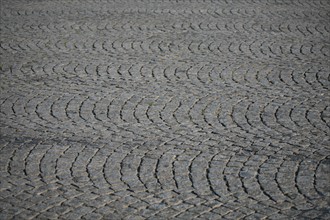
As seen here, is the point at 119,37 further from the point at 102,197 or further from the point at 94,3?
the point at 102,197

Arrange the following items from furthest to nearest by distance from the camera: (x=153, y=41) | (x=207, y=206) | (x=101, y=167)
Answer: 1. (x=153, y=41)
2. (x=101, y=167)
3. (x=207, y=206)

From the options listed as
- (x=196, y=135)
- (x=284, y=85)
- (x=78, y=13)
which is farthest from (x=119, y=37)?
(x=196, y=135)

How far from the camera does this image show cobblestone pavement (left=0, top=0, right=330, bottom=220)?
232 inches

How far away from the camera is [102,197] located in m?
5.93

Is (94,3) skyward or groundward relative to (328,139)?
skyward

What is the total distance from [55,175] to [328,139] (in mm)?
3188

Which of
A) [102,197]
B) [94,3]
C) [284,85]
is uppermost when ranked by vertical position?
[94,3]

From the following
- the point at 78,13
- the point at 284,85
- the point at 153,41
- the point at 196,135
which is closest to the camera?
the point at 196,135

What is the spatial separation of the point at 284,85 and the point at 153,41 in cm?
307

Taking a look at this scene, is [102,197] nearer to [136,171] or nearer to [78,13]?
[136,171]

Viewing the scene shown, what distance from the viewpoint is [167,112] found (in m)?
7.99

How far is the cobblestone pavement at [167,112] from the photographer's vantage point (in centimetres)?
590

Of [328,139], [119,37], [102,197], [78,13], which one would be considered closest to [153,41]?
[119,37]

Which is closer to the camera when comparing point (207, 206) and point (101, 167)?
point (207, 206)
